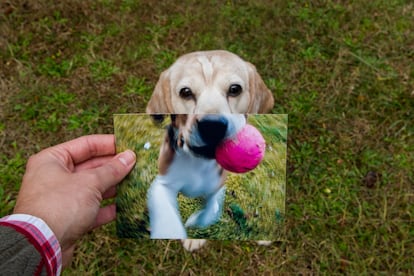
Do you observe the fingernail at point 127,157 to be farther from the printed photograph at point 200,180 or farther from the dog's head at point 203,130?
the dog's head at point 203,130

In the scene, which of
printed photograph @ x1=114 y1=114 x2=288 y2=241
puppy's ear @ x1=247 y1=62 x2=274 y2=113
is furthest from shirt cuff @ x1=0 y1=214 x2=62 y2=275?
puppy's ear @ x1=247 y1=62 x2=274 y2=113

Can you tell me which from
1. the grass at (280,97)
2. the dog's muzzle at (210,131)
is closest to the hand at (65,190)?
the dog's muzzle at (210,131)

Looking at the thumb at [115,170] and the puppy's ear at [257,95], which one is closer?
the thumb at [115,170]

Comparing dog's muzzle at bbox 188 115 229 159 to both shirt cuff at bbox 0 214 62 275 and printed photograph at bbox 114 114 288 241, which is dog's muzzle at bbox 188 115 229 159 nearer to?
printed photograph at bbox 114 114 288 241

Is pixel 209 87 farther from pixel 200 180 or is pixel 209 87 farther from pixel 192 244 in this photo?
pixel 192 244

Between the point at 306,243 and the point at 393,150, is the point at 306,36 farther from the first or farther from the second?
the point at 306,243

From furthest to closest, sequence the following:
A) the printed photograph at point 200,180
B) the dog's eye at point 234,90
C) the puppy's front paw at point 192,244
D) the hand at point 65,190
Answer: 1. the puppy's front paw at point 192,244
2. the dog's eye at point 234,90
3. the printed photograph at point 200,180
4. the hand at point 65,190

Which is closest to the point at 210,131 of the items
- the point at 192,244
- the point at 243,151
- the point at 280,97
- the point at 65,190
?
→ the point at 243,151

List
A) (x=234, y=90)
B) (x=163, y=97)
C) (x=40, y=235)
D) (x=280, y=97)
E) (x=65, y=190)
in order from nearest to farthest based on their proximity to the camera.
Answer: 1. (x=40, y=235)
2. (x=65, y=190)
3. (x=234, y=90)
4. (x=163, y=97)
5. (x=280, y=97)
